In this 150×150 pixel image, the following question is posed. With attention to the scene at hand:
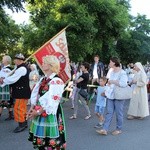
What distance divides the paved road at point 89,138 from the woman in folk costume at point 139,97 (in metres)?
0.74

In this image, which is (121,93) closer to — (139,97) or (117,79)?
(117,79)

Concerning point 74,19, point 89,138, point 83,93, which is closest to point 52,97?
point 89,138

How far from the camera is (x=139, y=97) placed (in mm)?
10797

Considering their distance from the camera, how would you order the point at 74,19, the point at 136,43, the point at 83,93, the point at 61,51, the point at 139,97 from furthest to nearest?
the point at 136,43 → the point at 74,19 → the point at 139,97 → the point at 83,93 → the point at 61,51

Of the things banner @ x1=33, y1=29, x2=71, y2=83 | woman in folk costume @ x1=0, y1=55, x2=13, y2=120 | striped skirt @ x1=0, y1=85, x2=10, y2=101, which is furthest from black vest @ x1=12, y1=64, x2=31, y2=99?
banner @ x1=33, y1=29, x2=71, y2=83

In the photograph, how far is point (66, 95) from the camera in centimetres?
1441

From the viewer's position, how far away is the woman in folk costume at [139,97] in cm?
1050

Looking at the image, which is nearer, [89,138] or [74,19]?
[89,138]

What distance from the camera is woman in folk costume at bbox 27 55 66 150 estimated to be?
513cm

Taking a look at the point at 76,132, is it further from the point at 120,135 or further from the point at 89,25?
the point at 89,25

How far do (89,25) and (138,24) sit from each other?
28.5 metres

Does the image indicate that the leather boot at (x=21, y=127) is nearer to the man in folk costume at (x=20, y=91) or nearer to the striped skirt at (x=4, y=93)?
the man in folk costume at (x=20, y=91)

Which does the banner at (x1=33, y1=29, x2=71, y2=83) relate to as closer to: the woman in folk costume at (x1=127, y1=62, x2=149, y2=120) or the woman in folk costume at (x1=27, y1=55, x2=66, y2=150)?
the woman in folk costume at (x1=127, y1=62, x2=149, y2=120)

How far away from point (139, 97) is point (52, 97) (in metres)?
6.11
